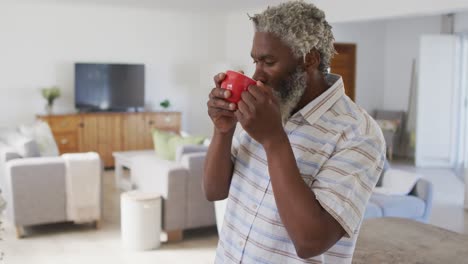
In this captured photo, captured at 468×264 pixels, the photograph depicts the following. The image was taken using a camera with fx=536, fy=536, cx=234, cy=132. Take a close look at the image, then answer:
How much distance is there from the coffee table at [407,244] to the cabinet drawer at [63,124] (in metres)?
6.22

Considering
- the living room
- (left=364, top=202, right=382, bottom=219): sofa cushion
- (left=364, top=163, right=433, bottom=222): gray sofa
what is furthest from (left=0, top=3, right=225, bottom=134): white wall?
(left=364, top=202, right=382, bottom=219): sofa cushion

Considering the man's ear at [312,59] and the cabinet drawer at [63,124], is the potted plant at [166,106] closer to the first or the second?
the cabinet drawer at [63,124]

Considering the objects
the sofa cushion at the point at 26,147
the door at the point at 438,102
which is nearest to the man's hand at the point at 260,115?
the sofa cushion at the point at 26,147

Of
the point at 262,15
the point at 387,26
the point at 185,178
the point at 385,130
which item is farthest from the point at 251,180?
the point at 387,26

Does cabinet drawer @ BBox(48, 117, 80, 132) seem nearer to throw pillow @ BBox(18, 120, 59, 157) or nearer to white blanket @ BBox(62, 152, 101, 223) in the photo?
throw pillow @ BBox(18, 120, 59, 157)

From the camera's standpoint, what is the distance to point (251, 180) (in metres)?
1.17

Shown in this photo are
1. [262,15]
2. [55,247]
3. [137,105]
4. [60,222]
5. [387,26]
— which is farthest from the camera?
[387,26]

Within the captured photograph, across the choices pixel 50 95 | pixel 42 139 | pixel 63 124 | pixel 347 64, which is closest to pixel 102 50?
pixel 50 95

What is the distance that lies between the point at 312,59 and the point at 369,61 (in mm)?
8129

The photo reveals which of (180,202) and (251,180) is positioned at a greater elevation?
(251,180)

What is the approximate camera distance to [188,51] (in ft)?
28.8

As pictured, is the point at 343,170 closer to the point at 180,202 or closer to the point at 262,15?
the point at 262,15

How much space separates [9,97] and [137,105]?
1.80m

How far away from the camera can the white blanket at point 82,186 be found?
15.0 ft
